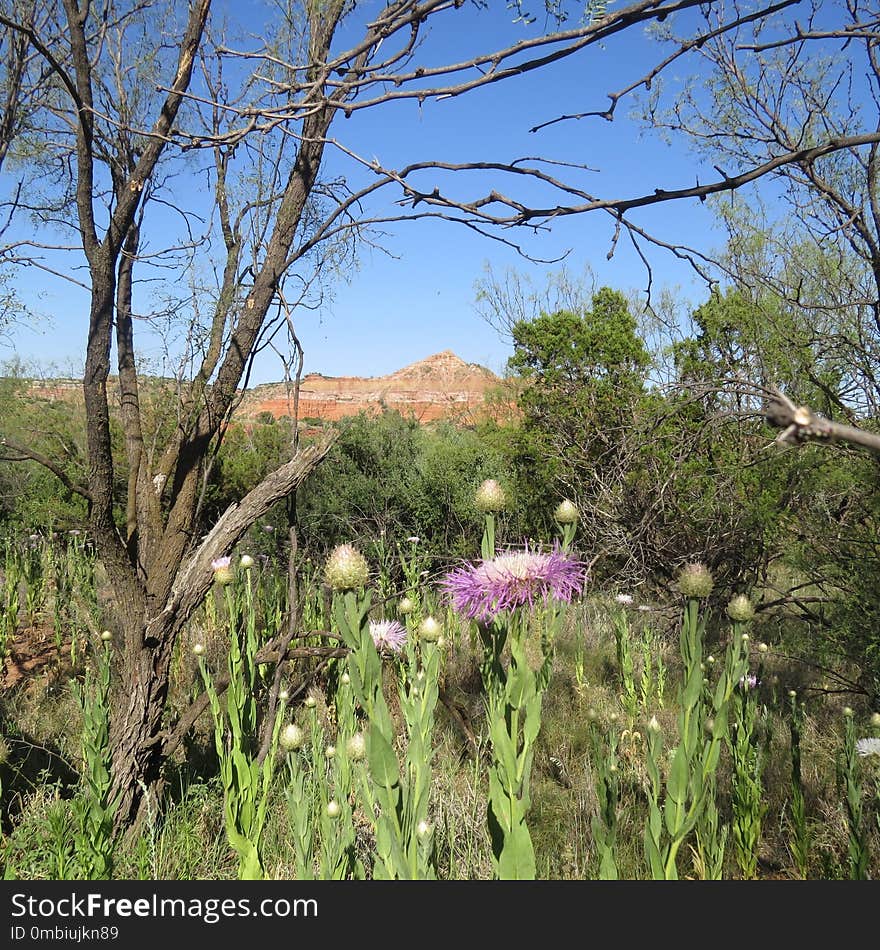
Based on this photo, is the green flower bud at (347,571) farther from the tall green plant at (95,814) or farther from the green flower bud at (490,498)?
the tall green plant at (95,814)

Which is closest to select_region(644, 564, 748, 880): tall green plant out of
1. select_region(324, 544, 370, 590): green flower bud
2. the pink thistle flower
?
select_region(324, 544, 370, 590): green flower bud

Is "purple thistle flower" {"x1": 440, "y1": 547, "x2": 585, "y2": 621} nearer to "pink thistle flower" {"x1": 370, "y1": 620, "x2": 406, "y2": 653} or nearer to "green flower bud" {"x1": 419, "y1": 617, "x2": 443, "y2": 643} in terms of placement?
"green flower bud" {"x1": 419, "y1": 617, "x2": 443, "y2": 643}

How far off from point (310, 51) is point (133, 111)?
1.28m

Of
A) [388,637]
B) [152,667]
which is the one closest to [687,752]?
[388,637]

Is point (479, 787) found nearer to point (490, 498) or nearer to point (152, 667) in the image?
point (152, 667)

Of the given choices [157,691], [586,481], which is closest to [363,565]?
[157,691]

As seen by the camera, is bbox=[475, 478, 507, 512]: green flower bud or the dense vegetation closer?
bbox=[475, 478, 507, 512]: green flower bud

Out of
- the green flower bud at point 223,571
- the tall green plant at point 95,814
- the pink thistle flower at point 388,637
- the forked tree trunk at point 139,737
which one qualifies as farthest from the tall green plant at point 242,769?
the pink thistle flower at point 388,637

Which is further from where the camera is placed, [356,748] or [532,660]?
[532,660]

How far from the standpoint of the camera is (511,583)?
152cm

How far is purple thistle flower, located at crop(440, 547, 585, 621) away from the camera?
150cm

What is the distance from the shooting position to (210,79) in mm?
3600

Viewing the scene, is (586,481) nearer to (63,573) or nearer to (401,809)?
(63,573)
